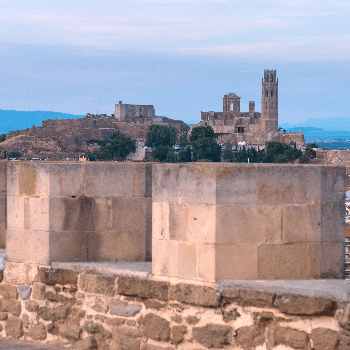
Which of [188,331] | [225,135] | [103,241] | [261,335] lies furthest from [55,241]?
[225,135]

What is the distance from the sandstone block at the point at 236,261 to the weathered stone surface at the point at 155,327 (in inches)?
19.9

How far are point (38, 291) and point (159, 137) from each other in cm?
10122

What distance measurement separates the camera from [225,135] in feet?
375

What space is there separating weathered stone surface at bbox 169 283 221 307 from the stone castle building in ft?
351

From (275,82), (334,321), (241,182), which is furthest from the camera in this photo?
(275,82)

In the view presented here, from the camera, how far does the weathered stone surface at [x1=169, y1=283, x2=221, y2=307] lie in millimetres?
4574

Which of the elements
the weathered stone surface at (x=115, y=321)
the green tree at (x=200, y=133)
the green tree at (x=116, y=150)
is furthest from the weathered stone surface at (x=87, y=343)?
the green tree at (x=200, y=133)

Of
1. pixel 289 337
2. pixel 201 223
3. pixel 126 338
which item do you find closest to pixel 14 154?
pixel 126 338

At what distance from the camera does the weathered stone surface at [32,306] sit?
5535 millimetres

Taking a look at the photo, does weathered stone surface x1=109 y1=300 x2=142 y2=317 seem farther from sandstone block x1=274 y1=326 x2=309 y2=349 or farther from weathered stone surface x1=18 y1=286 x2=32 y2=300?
sandstone block x1=274 y1=326 x2=309 y2=349

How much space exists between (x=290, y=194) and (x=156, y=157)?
90808 millimetres

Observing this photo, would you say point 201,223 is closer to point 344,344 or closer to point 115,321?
Answer: point 115,321

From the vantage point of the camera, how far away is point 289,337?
4289 mm

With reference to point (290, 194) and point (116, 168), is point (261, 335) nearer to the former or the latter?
point (290, 194)
